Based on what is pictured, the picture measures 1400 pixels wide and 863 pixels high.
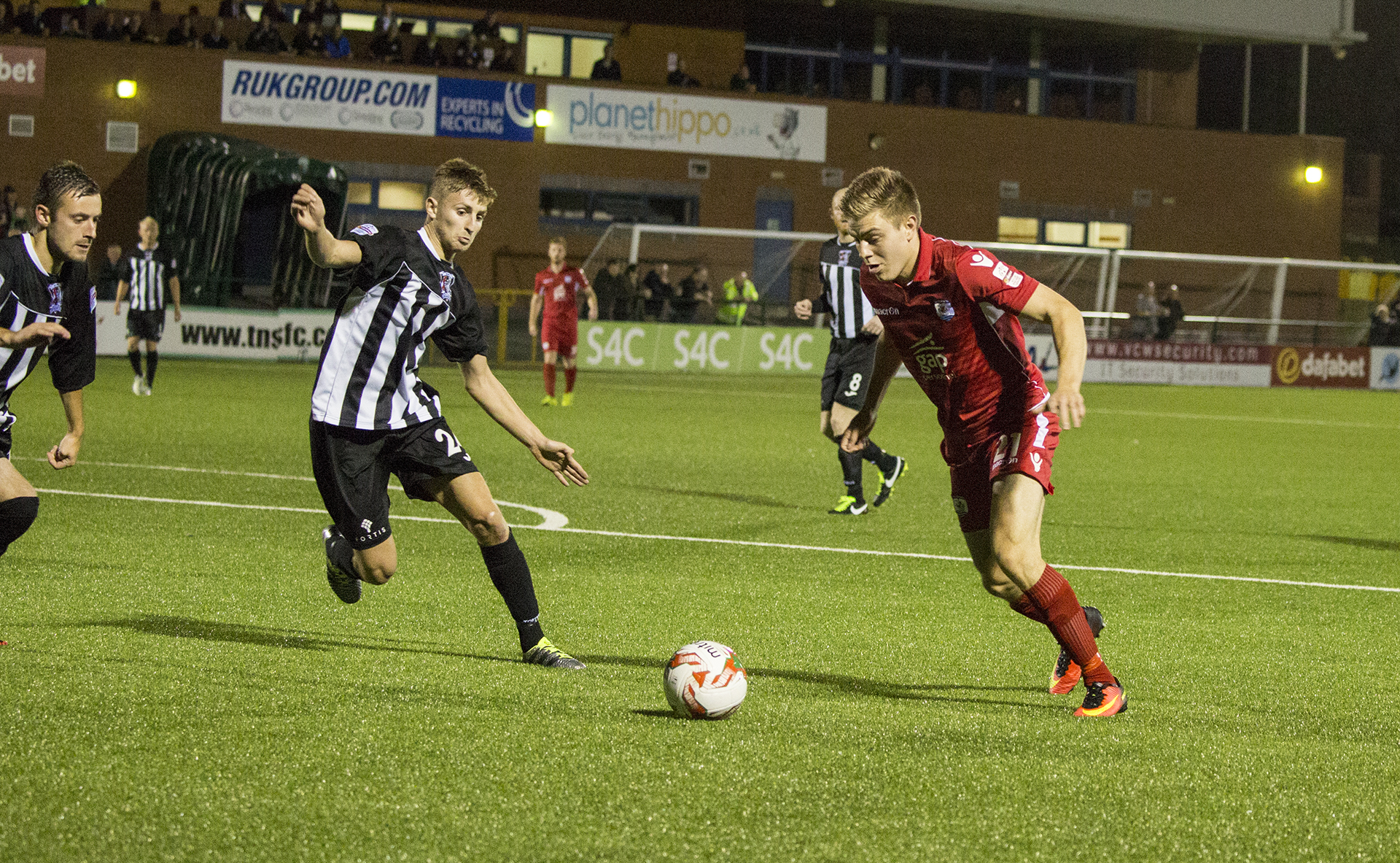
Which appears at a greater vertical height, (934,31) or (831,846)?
(934,31)

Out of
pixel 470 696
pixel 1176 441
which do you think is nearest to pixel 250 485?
pixel 470 696

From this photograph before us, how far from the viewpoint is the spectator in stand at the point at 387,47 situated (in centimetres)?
3244

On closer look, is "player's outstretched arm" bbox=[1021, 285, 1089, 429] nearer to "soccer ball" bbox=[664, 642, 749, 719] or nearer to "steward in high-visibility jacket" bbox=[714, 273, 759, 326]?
"soccer ball" bbox=[664, 642, 749, 719]

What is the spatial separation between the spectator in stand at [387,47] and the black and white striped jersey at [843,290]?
2423 cm

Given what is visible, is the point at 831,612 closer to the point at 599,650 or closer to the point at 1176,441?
the point at 599,650

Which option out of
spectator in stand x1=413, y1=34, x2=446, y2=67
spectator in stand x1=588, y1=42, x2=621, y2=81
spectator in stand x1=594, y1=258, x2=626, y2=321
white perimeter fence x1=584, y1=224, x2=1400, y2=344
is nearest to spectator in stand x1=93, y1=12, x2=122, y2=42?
spectator in stand x1=413, y1=34, x2=446, y2=67

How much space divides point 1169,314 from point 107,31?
22.7 meters

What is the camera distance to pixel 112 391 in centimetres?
1884

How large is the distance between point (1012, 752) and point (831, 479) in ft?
26.8

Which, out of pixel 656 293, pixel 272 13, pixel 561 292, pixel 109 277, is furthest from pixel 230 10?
pixel 561 292

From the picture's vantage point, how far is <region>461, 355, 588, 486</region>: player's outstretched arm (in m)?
5.53

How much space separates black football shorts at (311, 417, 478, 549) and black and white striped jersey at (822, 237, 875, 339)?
505 centimetres

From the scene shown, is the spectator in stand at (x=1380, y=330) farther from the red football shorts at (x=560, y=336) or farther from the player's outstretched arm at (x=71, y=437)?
the player's outstretched arm at (x=71, y=437)

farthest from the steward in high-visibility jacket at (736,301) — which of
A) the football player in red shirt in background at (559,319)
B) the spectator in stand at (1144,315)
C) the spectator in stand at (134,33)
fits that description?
the spectator in stand at (134,33)
